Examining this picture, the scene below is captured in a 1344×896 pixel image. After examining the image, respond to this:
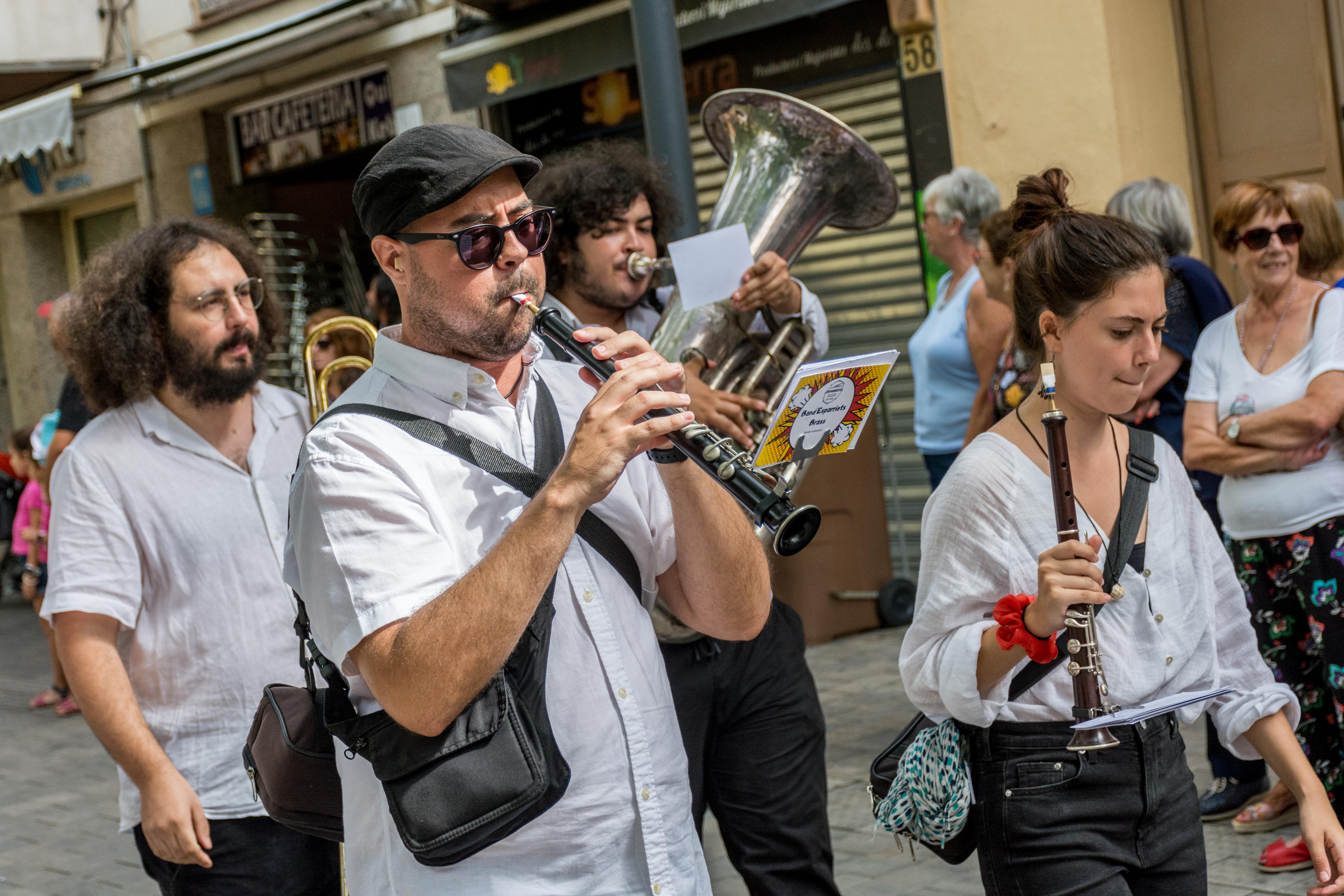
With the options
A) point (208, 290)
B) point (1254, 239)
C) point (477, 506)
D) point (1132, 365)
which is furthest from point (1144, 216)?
point (477, 506)

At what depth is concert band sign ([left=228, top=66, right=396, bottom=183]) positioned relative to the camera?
422 inches

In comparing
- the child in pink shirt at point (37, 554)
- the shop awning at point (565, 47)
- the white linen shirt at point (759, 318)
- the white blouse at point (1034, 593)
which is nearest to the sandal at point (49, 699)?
the child in pink shirt at point (37, 554)

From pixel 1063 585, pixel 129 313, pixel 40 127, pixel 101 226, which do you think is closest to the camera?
pixel 1063 585

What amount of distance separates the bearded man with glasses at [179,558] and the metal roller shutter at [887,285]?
505 cm

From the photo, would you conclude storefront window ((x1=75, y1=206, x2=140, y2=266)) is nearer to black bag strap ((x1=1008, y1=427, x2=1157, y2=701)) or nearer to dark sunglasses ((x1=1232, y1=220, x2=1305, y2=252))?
dark sunglasses ((x1=1232, y1=220, x2=1305, y2=252))

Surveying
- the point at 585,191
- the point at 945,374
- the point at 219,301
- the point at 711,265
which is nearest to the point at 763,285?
the point at 711,265

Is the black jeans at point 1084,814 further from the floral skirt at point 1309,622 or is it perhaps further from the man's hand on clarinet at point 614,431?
the floral skirt at point 1309,622

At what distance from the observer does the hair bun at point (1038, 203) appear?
2.69 meters

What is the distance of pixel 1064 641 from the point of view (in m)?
2.36

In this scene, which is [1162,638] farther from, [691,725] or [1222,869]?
[1222,869]

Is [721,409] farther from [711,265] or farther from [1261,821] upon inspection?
[1261,821]

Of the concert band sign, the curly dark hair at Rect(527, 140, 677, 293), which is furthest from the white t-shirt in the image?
the concert band sign

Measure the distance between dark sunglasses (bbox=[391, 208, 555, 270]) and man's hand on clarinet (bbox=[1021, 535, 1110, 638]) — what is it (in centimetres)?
93

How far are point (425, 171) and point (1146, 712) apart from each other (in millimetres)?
1338
